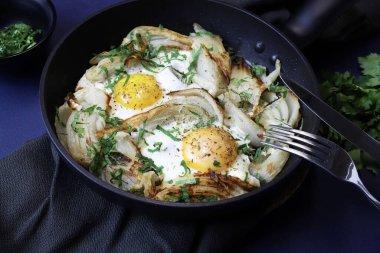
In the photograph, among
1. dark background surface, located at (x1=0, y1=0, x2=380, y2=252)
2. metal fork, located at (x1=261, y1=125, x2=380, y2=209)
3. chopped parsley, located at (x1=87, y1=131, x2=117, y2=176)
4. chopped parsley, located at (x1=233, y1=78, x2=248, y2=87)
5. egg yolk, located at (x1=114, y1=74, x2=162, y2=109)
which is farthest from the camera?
chopped parsley, located at (x1=233, y1=78, x2=248, y2=87)

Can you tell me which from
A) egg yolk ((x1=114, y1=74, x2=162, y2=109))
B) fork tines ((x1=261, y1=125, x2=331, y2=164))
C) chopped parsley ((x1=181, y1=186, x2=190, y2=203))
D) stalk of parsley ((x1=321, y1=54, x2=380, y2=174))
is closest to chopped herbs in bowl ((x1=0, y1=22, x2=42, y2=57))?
egg yolk ((x1=114, y1=74, x2=162, y2=109))

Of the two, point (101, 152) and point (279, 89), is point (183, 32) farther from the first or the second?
point (101, 152)

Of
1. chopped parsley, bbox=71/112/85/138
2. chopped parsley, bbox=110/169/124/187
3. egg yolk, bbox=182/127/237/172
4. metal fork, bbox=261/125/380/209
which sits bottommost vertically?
chopped parsley, bbox=110/169/124/187

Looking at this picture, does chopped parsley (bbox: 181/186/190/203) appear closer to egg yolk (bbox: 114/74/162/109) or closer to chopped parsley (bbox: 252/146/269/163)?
chopped parsley (bbox: 252/146/269/163)

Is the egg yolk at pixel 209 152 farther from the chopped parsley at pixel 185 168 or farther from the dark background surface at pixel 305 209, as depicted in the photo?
the dark background surface at pixel 305 209

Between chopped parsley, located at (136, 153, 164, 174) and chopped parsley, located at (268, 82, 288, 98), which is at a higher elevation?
chopped parsley, located at (268, 82, 288, 98)

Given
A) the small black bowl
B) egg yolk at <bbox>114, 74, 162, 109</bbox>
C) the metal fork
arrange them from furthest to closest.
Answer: the small black bowl, egg yolk at <bbox>114, 74, 162, 109</bbox>, the metal fork

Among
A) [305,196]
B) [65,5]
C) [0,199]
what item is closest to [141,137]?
[0,199]
